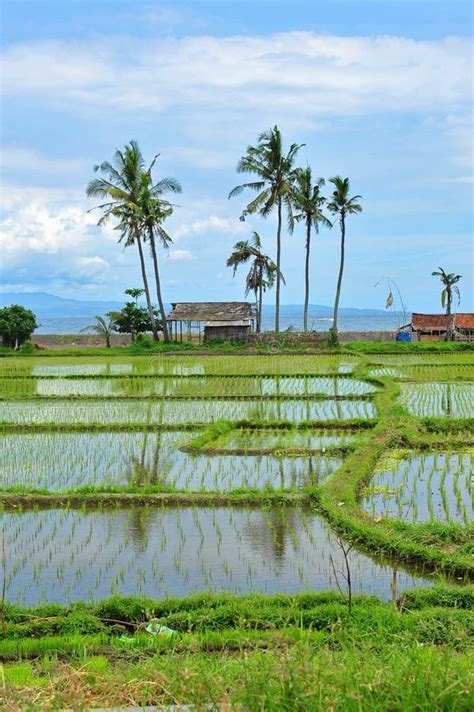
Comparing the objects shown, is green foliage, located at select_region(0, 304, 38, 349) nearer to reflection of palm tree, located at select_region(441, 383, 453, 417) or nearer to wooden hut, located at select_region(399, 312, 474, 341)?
wooden hut, located at select_region(399, 312, 474, 341)

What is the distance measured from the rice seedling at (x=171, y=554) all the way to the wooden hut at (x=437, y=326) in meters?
25.1

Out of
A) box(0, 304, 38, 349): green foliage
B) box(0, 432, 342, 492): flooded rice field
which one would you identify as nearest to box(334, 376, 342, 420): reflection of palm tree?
box(0, 432, 342, 492): flooded rice field

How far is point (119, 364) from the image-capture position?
72.8 ft

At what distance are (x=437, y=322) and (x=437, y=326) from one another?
25 centimetres

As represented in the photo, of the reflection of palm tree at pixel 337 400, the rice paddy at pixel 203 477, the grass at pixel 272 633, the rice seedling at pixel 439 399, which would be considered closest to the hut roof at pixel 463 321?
the rice paddy at pixel 203 477

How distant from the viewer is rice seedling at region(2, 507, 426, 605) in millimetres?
4926

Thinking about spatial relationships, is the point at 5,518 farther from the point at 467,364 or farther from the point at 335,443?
the point at 467,364

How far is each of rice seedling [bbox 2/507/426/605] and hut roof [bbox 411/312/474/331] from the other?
2533 cm

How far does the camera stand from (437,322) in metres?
31.4

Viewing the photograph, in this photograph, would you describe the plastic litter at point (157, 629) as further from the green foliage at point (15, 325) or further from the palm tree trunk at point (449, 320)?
the palm tree trunk at point (449, 320)

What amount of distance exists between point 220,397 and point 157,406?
1.35m

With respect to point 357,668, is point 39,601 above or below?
below

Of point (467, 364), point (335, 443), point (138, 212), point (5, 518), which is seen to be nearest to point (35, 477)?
point (5, 518)

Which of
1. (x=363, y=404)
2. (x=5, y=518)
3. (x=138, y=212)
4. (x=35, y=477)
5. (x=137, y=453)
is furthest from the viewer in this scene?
(x=138, y=212)
